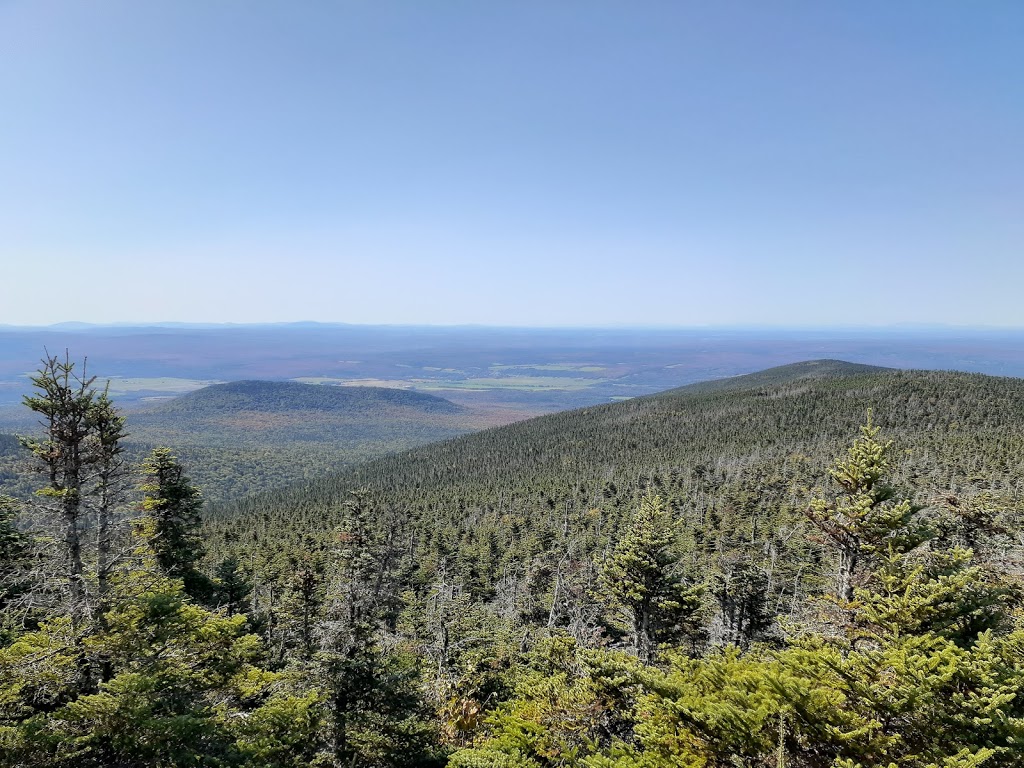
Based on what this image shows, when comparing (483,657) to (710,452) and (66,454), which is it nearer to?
(66,454)

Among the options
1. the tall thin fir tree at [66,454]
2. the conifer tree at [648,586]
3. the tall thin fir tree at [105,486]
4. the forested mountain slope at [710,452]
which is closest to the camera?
the tall thin fir tree at [66,454]

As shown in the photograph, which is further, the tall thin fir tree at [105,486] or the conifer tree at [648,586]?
the conifer tree at [648,586]

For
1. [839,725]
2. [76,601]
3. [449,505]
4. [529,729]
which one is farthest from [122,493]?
[449,505]

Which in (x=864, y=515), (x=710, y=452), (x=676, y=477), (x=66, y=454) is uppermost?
(x=66, y=454)

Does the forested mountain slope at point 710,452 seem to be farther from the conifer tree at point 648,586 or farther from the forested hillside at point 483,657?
the forested hillside at point 483,657

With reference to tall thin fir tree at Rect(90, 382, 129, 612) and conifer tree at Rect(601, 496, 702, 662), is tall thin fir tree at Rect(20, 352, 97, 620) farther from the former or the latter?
conifer tree at Rect(601, 496, 702, 662)

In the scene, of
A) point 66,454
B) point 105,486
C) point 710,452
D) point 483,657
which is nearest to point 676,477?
point 710,452

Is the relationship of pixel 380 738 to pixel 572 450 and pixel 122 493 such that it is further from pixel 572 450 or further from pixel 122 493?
pixel 572 450

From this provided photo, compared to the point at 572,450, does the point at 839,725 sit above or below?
above

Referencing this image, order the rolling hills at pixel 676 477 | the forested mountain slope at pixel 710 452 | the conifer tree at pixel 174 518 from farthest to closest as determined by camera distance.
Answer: the forested mountain slope at pixel 710 452 < the rolling hills at pixel 676 477 < the conifer tree at pixel 174 518

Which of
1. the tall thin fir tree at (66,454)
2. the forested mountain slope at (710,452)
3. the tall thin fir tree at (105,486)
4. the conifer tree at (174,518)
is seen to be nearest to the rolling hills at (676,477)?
the forested mountain slope at (710,452)

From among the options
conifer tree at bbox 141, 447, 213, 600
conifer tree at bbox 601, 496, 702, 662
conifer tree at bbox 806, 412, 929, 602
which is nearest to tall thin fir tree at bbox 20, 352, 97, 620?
conifer tree at bbox 141, 447, 213, 600
